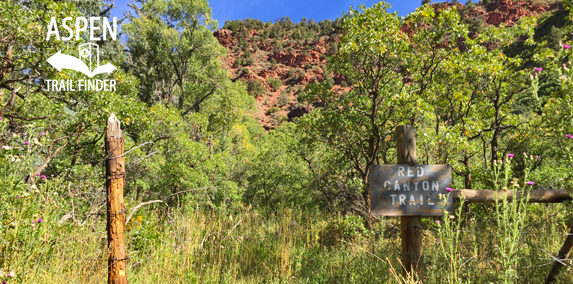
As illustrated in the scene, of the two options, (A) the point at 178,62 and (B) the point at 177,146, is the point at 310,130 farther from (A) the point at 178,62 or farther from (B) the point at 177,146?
(A) the point at 178,62

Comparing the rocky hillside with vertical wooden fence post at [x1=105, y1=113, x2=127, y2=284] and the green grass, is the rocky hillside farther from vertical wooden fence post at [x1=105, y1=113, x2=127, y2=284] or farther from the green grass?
vertical wooden fence post at [x1=105, y1=113, x2=127, y2=284]

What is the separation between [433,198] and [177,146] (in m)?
6.63

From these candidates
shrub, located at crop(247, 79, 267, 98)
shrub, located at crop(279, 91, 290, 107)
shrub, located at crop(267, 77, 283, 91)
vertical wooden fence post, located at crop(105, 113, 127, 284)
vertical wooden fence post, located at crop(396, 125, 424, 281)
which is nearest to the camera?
vertical wooden fence post, located at crop(105, 113, 127, 284)

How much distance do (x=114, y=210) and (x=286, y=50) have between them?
6845 cm

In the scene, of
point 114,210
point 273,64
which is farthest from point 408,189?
point 273,64

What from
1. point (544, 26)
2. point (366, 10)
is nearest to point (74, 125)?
point (366, 10)

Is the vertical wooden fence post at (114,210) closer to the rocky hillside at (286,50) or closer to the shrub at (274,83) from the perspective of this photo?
the rocky hillside at (286,50)

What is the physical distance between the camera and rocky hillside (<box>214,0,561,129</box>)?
51688mm

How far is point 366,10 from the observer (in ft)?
15.6

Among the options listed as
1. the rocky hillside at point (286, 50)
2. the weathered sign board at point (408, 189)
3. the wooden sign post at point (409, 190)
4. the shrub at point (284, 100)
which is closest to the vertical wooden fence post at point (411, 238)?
the wooden sign post at point (409, 190)

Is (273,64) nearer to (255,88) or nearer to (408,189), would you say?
(255,88)

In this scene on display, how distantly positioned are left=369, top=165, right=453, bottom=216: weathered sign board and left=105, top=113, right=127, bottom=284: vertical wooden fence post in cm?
202

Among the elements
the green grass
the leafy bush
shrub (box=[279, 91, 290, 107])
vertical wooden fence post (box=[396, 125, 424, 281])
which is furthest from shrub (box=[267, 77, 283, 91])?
vertical wooden fence post (box=[396, 125, 424, 281])

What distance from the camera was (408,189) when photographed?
91.4 inches
